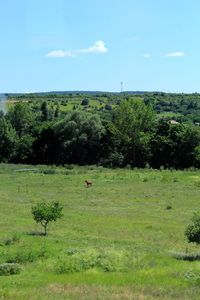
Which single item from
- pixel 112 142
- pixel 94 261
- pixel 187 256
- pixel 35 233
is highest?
pixel 94 261

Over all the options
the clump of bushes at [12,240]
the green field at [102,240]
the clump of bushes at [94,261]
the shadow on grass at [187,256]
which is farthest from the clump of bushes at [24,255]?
the shadow on grass at [187,256]

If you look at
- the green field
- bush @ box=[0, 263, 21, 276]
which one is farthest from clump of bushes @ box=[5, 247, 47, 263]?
bush @ box=[0, 263, 21, 276]

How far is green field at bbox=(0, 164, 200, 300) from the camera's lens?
15227 mm

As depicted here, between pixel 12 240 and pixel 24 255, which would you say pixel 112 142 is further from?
pixel 24 255

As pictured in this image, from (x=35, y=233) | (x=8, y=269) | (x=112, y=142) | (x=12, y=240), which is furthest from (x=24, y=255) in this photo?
(x=112, y=142)

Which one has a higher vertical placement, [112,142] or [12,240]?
[12,240]

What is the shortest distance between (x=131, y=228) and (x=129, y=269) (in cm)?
1302

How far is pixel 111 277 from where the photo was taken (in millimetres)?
16891

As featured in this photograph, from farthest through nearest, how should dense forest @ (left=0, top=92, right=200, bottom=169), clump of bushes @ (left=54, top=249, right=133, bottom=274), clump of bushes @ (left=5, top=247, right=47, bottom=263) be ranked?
Answer: dense forest @ (left=0, top=92, right=200, bottom=169) → clump of bushes @ (left=5, top=247, right=47, bottom=263) → clump of bushes @ (left=54, top=249, right=133, bottom=274)

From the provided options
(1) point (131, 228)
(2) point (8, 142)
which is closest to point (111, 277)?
(1) point (131, 228)

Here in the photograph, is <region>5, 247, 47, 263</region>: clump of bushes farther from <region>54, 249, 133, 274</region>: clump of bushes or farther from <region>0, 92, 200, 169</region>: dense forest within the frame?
<region>0, 92, 200, 169</region>: dense forest

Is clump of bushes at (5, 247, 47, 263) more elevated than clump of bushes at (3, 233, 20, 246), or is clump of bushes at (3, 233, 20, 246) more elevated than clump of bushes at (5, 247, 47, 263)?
clump of bushes at (5, 247, 47, 263)

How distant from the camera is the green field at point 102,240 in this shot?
50.0ft

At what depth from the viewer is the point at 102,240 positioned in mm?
26547
